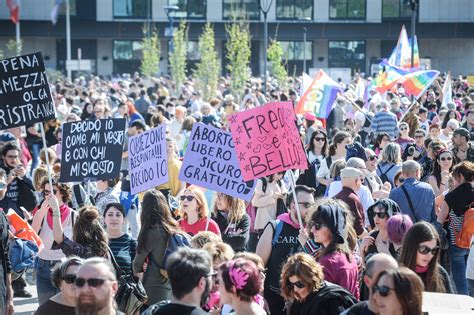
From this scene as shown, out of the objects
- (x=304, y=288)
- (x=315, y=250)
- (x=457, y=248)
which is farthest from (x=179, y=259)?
(x=457, y=248)

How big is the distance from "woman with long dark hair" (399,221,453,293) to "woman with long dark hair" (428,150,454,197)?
5.48 meters

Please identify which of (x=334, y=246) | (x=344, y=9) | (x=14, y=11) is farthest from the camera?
(x=344, y=9)

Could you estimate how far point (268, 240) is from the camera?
28.5ft

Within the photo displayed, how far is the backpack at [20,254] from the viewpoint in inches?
370

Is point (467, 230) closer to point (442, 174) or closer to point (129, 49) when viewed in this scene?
point (442, 174)

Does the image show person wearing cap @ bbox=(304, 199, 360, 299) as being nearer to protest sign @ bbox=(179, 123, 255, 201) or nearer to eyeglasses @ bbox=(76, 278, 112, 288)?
eyeglasses @ bbox=(76, 278, 112, 288)

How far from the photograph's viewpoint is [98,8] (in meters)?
65.6

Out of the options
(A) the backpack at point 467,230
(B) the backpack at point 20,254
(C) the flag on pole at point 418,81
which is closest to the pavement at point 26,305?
(B) the backpack at point 20,254

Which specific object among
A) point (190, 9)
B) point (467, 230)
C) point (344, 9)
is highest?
point (344, 9)

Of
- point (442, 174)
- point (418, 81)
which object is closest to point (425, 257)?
point (442, 174)

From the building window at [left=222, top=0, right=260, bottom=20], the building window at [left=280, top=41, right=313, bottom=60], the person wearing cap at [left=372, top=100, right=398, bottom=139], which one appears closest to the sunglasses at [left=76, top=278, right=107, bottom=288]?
the person wearing cap at [left=372, top=100, right=398, bottom=139]

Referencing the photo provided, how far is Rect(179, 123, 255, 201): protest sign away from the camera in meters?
10.1

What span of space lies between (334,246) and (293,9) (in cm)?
5911

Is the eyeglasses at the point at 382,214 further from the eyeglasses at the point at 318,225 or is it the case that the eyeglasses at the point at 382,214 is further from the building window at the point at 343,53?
the building window at the point at 343,53
